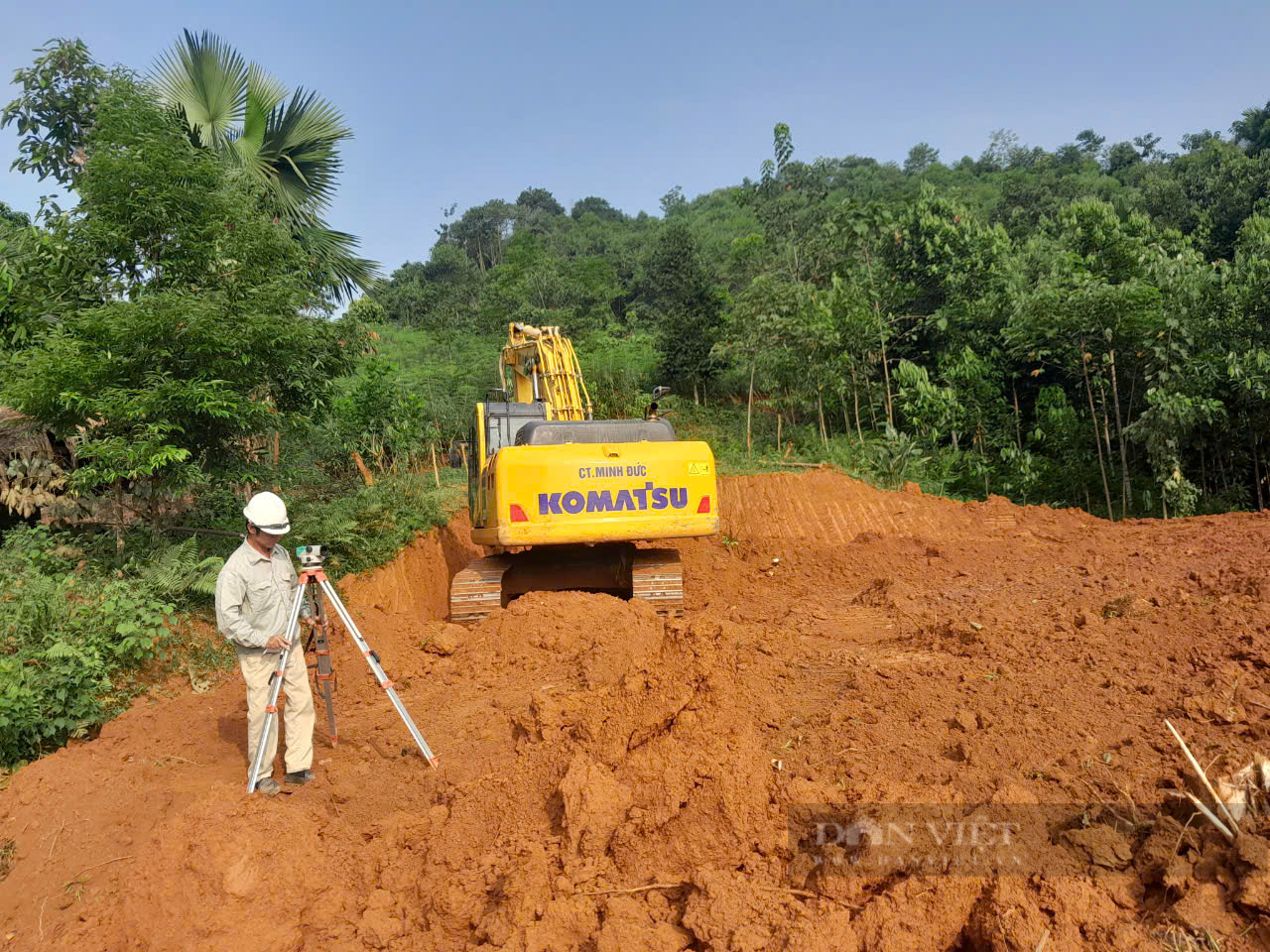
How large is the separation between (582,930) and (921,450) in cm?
1731

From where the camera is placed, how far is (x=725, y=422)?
2394 centimetres

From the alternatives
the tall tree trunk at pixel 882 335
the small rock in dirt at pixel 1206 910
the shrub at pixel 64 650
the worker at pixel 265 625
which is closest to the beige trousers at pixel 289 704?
the worker at pixel 265 625

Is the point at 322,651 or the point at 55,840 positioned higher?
the point at 322,651

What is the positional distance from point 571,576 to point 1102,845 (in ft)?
23.9

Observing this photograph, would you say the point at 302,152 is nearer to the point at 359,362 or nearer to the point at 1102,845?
the point at 359,362

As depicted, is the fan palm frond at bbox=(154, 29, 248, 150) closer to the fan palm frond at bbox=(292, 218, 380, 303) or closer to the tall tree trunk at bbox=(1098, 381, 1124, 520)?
the fan palm frond at bbox=(292, 218, 380, 303)

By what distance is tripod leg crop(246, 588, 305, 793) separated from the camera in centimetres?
459

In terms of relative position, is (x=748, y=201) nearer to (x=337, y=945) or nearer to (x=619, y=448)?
(x=619, y=448)

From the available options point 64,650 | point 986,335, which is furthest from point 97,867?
point 986,335

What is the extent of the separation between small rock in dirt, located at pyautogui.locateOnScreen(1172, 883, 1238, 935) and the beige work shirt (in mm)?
4335

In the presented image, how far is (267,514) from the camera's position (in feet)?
16.0

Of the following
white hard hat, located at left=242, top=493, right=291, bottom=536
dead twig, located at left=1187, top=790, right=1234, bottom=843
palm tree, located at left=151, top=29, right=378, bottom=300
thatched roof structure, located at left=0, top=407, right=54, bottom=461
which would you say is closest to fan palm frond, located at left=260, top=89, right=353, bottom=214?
palm tree, located at left=151, top=29, right=378, bottom=300

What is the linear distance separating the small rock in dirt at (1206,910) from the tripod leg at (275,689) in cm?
403

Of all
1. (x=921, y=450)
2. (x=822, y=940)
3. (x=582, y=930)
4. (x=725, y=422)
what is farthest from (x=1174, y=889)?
(x=725, y=422)
